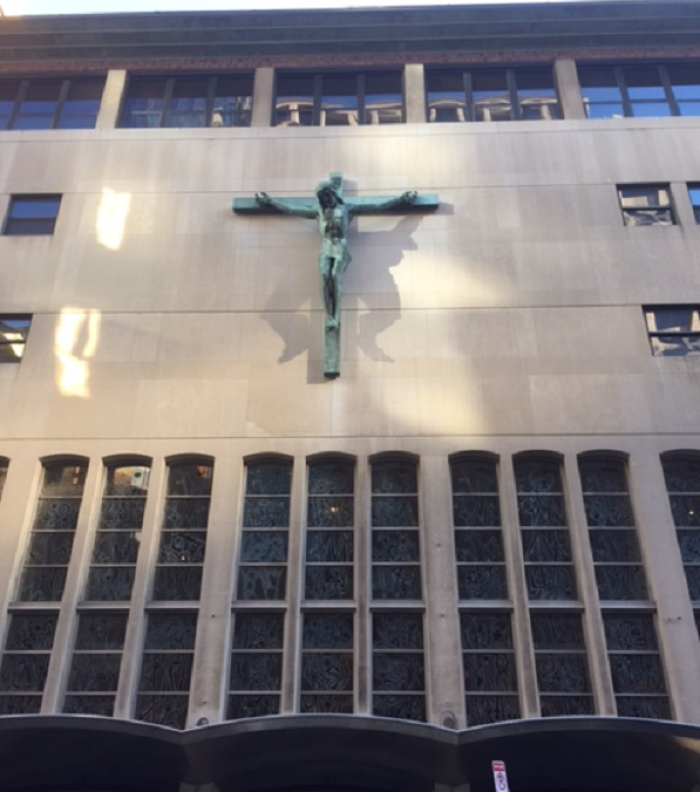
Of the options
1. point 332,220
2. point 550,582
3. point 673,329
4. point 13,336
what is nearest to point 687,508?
point 550,582

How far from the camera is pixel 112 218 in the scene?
1725 cm

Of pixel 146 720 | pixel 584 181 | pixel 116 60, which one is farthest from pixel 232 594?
pixel 116 60

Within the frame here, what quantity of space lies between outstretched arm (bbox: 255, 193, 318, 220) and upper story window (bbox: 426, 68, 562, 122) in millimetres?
4782

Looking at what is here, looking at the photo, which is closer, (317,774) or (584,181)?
(317,774)

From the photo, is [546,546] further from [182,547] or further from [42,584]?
[42,584]

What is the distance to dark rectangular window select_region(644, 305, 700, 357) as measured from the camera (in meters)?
15.3

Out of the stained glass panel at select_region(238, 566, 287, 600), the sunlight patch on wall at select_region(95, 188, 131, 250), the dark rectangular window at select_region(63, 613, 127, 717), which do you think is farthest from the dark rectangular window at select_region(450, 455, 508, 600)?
the sunlight patch on wall at select_region(95, 188, 131, 250)

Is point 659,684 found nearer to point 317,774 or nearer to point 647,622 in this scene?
point 647,622

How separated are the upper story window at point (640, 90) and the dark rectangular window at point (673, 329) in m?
6.06

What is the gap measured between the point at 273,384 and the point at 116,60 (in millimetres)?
10995

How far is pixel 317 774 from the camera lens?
11820 millimetres

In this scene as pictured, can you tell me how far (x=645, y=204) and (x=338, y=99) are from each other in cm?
822

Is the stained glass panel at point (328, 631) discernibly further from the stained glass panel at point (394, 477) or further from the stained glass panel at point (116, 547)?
the stained glass panel at point (116, 547)

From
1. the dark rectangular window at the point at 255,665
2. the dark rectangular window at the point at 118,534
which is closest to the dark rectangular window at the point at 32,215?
the dark rectangular window at the point at 118,534
